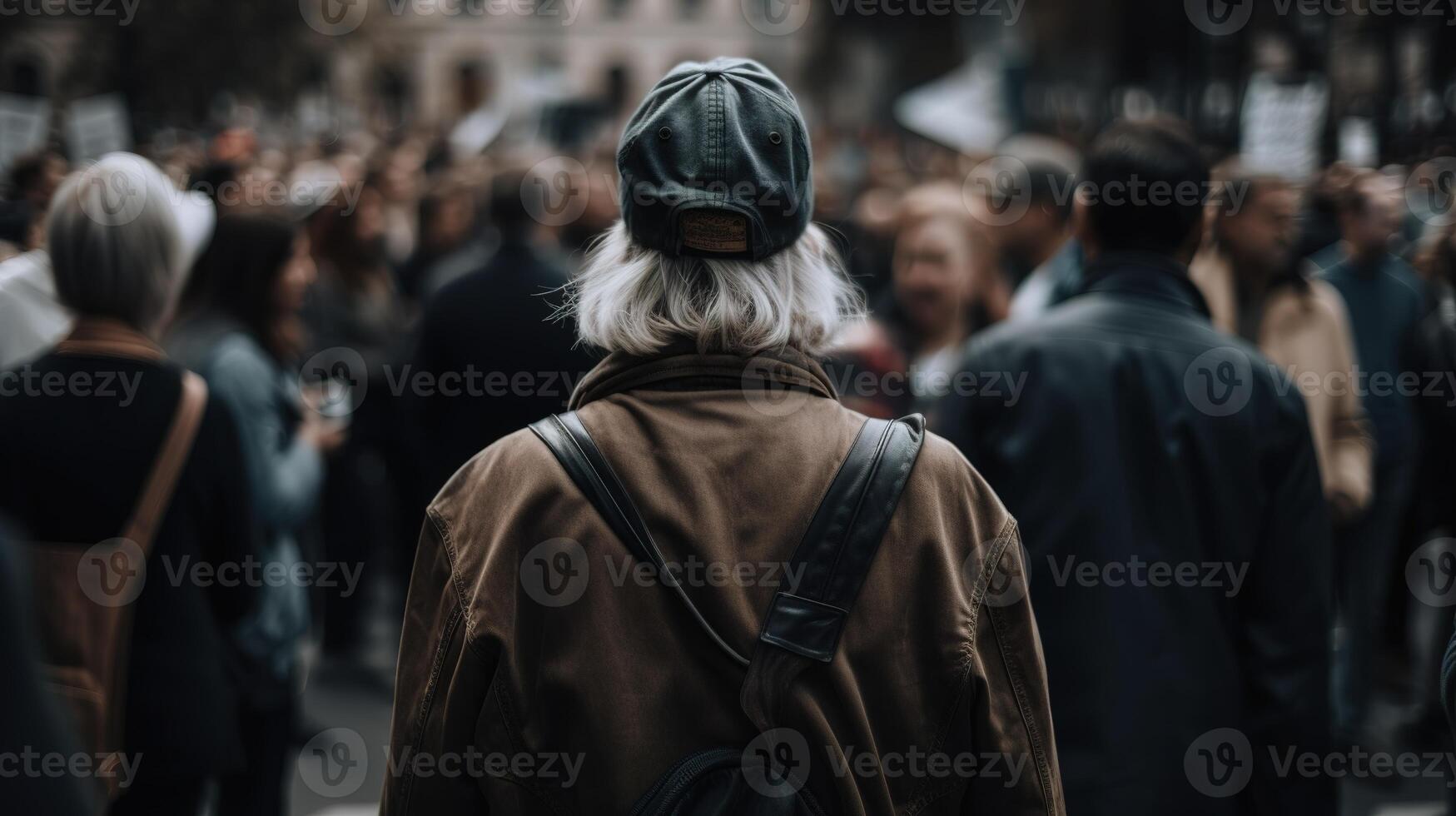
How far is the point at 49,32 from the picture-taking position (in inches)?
691

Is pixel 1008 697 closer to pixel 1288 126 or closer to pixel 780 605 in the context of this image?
pixel 780 605

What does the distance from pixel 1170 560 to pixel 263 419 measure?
2.66 m

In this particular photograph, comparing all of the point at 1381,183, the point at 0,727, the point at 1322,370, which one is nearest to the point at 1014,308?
the point at 1322,370

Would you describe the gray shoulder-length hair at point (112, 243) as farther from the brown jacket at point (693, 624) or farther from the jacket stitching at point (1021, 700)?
the jacket stitching at point (1021, 700)

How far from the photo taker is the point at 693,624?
82.0 inches

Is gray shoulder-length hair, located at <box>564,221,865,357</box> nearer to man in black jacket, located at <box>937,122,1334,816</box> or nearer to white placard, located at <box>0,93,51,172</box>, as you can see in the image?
man in black jacket, located at <box>937,122,1334,816</box>

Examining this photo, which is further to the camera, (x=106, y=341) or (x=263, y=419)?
(x=263, y=419)

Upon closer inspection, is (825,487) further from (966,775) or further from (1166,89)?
(1166,89)

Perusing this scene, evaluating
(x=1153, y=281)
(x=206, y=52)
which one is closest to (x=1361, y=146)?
(x=1153, y=281)

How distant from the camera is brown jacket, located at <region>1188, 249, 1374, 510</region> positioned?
5.68 m

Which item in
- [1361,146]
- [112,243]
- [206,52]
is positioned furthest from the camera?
[206,52]

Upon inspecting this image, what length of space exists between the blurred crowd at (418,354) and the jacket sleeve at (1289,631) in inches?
2.5

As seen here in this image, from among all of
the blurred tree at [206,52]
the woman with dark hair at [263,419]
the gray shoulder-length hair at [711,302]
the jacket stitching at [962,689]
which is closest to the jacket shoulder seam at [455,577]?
the gray shoulder-length hair at [711,302]

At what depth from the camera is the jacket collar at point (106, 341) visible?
3439 mm
